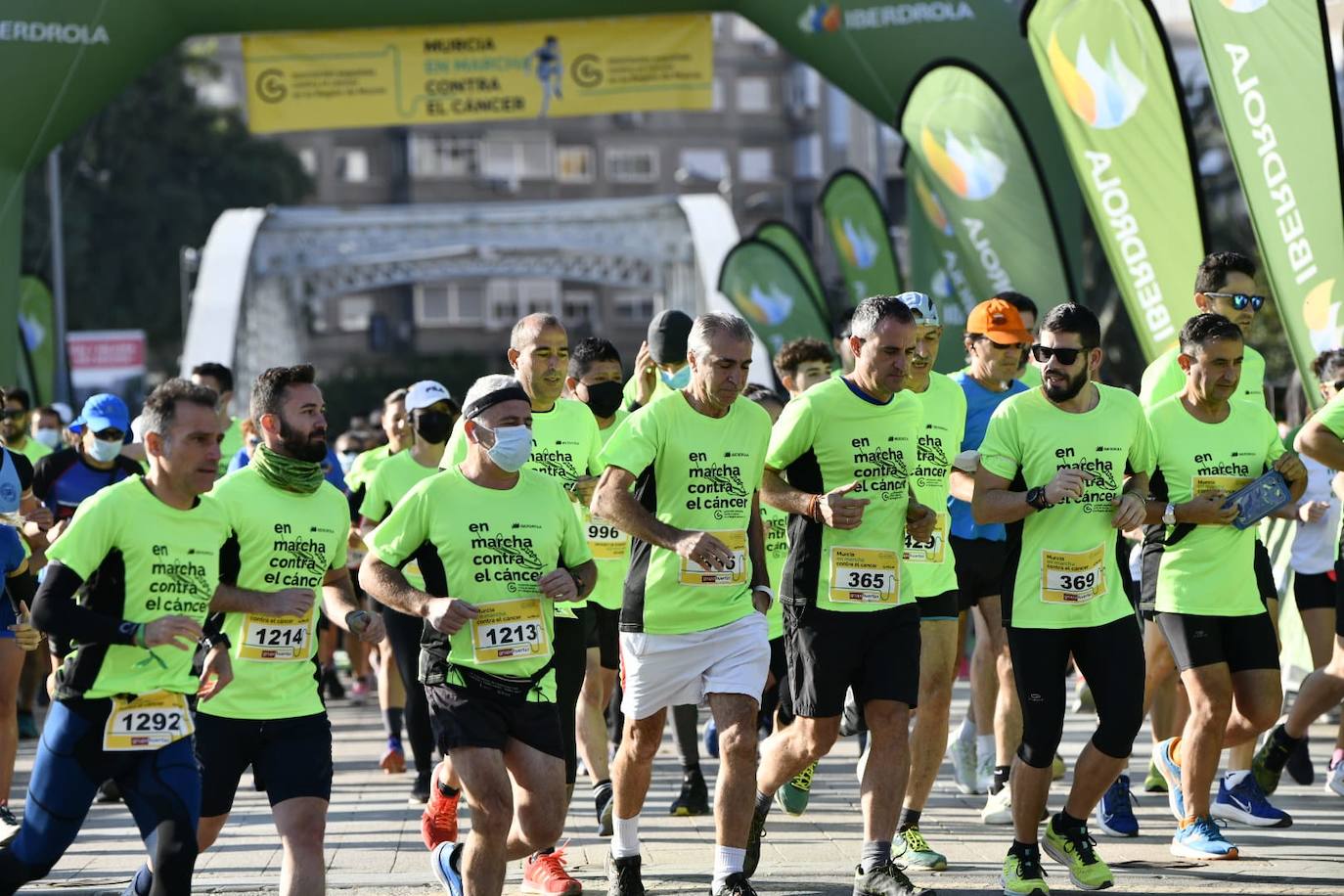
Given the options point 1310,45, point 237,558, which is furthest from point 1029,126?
point 237,558

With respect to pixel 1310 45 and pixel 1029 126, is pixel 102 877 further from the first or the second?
pixel 1029 126

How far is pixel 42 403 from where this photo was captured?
23.1 m

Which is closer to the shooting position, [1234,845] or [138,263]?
[1234,845]

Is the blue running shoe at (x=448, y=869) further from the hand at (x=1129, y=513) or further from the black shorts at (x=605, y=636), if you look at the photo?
the hand at (x=1129, y=513)

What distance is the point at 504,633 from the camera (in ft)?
20.6

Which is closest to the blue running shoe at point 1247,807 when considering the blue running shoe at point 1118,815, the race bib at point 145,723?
the blue running shoe at point 1118,815

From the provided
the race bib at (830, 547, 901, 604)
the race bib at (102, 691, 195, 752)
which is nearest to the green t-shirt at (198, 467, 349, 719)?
the race bib at (102, 691, 195, 752)

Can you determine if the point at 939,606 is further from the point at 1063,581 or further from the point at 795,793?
the point at 1063,581

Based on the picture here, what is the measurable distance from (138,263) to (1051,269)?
135ft

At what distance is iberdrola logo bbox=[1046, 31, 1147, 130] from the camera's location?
12055mm

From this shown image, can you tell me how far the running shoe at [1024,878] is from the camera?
6.96 metres

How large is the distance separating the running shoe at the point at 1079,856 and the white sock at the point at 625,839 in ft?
4.73

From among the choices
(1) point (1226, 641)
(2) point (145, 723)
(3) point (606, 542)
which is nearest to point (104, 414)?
(3) point (606, 542)

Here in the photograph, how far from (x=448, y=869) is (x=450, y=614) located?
3.76ft
